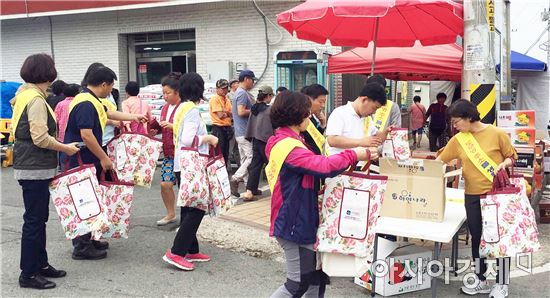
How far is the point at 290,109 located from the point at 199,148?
203cm

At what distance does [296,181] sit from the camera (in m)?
3.29

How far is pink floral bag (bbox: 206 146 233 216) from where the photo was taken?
16.4ft

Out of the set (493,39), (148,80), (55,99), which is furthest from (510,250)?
(148,80)

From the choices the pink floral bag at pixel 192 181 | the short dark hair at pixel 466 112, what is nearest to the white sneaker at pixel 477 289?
the short dark hair at pixel 466 112

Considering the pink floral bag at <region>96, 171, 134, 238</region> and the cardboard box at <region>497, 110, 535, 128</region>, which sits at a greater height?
the cardboard box at <region>497, 110, 535, 128</region>

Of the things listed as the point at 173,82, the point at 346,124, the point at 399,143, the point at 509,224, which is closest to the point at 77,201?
the point at 173,82

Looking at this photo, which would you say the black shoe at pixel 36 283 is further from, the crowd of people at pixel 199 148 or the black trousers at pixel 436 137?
the black trousers at pixel 436 137

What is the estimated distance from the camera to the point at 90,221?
15.2 feet

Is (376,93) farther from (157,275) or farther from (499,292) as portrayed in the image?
(157,275)

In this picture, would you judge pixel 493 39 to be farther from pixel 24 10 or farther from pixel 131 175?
pixel 24 10

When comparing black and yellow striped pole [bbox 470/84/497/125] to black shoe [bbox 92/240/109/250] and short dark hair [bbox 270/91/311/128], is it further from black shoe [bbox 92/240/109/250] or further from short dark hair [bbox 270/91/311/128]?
black shoe [bbox 92/240/109/250]

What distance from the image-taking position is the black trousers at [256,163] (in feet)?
25.5

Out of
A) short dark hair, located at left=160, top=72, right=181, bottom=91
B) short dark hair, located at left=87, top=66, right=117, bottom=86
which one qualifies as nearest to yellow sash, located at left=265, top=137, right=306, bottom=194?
short dark hair, located at left=87, top=66, right=117, bottom=86

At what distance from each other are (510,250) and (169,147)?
371cm
